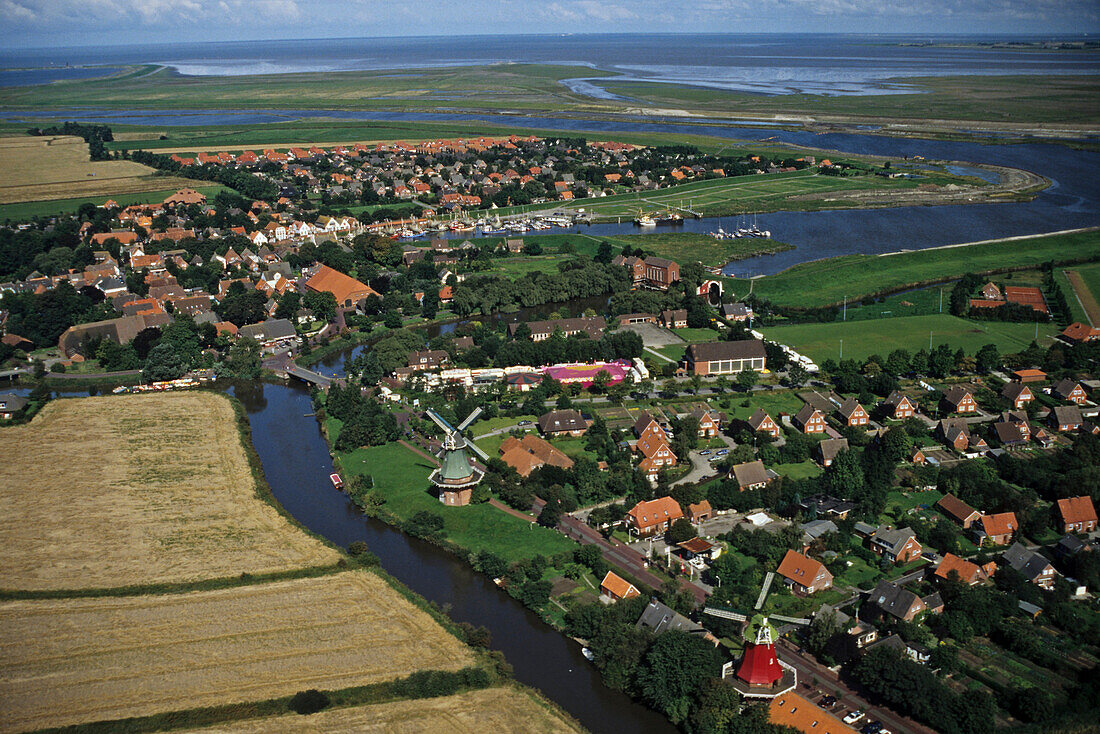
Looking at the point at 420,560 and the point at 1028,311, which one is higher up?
the point at 1028,311

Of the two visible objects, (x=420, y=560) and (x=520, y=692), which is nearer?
(x=520, y=692)

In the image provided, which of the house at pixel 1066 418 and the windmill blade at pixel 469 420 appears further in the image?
the house at pixel 1066 418

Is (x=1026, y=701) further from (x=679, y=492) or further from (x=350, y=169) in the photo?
(x=350, y=169)

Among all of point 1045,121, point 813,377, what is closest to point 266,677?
point 813,377

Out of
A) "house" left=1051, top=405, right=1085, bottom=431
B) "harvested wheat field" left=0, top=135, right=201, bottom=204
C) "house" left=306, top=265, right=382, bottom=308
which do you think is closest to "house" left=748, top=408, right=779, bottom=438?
"house" left=1051, top=405, right=1085, bottom=431

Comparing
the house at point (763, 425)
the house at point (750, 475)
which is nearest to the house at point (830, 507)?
the house at point (750, 475)

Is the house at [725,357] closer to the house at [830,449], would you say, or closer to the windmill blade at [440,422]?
the house at [830,449]

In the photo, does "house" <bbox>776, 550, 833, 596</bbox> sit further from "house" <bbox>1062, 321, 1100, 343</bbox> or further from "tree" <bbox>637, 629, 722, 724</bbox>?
"house" <bbox>1062, 321, 1100, 343</bbox>
